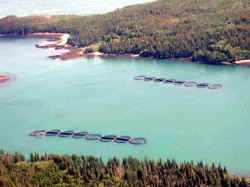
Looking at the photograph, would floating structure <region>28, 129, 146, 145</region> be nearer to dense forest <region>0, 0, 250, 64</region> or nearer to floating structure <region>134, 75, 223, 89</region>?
floating structure <region>134, 75, 223, 89</region>

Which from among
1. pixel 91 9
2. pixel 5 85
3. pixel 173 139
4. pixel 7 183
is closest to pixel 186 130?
pixel 173 139

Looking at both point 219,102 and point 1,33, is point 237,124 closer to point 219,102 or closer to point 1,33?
point 219,102

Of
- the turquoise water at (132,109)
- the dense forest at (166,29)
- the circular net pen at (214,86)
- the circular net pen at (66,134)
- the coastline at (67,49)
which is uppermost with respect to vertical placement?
the dense forest at (166,29)

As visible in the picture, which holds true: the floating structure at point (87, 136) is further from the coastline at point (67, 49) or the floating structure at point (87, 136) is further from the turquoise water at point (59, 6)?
the turquoise water at point (59, 6)

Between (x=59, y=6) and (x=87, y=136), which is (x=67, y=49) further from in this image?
(x=59, y=6)

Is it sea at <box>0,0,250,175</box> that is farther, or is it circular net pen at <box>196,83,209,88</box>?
circular net pen at <box>196,83,209,88</box>

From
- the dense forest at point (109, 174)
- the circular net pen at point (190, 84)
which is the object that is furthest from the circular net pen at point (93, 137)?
the circular net pen at point (190, 84)

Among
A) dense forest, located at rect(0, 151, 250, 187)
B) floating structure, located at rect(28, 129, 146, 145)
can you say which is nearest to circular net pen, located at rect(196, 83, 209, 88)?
floating structure, located at rect(28, 129, 146, 145)
